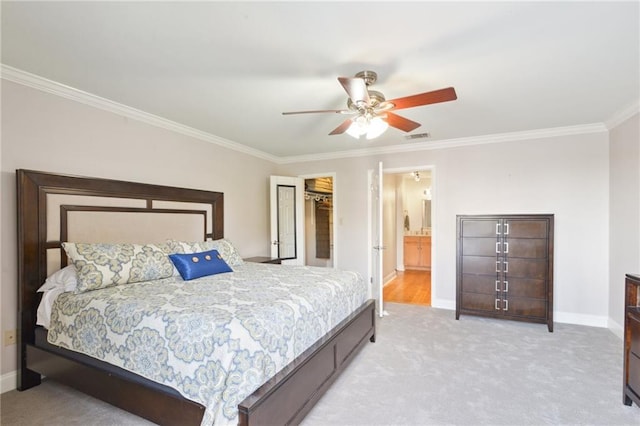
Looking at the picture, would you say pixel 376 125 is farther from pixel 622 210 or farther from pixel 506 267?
pixel 622 210

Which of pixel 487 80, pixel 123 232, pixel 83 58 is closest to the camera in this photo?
pixel 83 58

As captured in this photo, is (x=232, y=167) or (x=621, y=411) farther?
(x=232, y=167)

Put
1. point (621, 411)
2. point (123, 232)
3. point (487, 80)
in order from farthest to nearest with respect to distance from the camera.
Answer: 1. point (123, 232)
2. point (487, 80)
3. point (621, 411)

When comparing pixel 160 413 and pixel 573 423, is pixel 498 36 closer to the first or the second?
pixel 573 423

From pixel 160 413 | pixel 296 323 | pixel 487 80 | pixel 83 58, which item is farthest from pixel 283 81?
pixel 160 413

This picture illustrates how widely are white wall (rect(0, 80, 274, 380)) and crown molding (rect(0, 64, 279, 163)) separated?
4 cm

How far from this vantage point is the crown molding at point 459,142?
380 cm

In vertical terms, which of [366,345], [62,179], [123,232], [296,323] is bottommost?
[366,345]

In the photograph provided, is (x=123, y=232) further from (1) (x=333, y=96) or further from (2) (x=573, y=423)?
(2) (x=573, y=423)

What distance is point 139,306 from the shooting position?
189cm

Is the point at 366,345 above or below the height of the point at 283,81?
below

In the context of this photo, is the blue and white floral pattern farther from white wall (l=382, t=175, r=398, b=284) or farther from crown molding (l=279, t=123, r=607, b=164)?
white wall (l=382, t=175, r=398, b=284)

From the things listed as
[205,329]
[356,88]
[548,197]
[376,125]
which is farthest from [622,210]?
[205,329]

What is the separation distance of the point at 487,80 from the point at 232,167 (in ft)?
11.2
